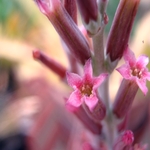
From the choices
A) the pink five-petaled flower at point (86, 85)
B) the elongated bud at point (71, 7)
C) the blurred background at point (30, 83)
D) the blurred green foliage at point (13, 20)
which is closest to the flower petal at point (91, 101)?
the pink five-petaled flower at point (86, 85)

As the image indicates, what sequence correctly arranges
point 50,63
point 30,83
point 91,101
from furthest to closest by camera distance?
1. point 30,83
2. point 50,63
3. point 91,101

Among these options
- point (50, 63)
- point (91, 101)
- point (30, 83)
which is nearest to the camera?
point (91, 101)

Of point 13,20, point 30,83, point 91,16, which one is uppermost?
point 91,16

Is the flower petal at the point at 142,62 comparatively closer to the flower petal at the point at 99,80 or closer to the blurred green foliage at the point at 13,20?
the flower petal at the point at 99,80

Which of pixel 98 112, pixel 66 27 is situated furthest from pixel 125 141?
pixel 66 27

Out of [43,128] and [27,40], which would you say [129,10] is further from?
[27,40]

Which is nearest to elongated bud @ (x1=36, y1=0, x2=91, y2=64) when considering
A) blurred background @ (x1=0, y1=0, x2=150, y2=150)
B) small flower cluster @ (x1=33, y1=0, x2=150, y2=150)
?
small flower cluster @ (x1=33, y1=0, x2=150, y2=150)

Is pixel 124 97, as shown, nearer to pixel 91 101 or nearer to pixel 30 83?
pixel 91 101
